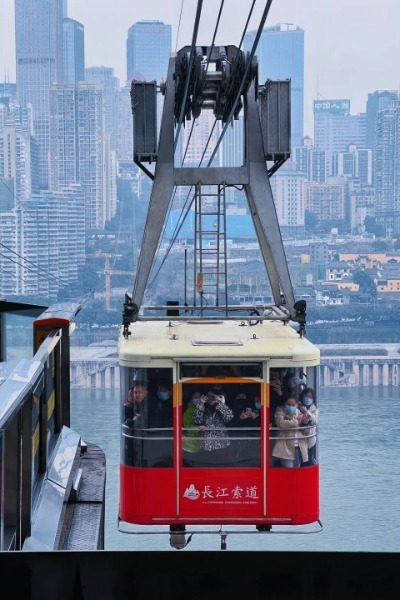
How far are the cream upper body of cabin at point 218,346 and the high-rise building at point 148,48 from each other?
37762 mm

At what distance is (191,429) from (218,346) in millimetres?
405

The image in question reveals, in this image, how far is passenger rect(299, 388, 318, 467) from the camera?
16.4 feet

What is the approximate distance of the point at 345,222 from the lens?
39.8 metres

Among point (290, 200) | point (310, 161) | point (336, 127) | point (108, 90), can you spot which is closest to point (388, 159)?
point (310, 161)

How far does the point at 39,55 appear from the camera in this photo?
48469 millimetres

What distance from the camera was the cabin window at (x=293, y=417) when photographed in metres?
4.93

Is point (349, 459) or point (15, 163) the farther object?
point (15, 163)

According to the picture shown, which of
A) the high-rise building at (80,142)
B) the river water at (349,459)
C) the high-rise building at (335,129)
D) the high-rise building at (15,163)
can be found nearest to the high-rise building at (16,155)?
the high-rise building at (15,163)

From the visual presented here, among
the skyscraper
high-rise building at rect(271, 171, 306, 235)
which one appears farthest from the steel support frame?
the skyscraper

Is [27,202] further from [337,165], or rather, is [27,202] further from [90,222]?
[337,165]

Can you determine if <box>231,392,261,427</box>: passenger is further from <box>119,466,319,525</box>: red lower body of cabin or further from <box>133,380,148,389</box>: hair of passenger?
<box>133,380,148,389</box>: hair of passenger

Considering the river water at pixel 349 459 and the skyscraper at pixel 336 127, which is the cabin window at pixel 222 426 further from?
the skyscraper at pixel 336 127

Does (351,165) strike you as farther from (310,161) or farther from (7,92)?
(7,92)

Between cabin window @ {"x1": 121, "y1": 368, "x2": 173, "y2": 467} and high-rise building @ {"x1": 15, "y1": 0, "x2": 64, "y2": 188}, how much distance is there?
130 feet
